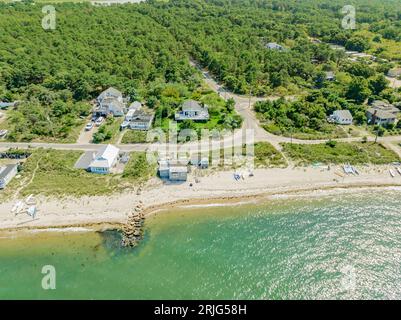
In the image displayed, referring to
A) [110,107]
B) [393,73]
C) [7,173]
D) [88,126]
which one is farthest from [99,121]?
[393,73]

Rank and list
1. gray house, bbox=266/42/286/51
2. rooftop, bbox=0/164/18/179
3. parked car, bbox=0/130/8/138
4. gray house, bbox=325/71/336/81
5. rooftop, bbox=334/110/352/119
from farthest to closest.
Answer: gray house, bbox=266/42/286/51, gray house, bbox=325/71/336/81, rooftop, bbox=334/110/352/119, parked car, bbox=0/130/8/138, rooftop, bbox=0/164/18/179

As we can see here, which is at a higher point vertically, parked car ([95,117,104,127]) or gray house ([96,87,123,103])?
gray house ([96,87,123,103])

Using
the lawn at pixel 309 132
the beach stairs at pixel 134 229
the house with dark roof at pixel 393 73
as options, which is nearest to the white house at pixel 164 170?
the beach stairs at pixel 134 229

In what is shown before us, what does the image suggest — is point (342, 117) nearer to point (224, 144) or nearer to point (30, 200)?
point (224, 144)

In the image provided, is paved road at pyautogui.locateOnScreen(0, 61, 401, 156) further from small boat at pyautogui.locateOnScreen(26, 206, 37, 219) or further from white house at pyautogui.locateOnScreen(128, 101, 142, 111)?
small boat at pyautogui.locateOnScreen(26, 206, 37, 219)

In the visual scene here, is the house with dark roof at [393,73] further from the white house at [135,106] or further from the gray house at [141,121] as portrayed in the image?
the white house at [135,106]

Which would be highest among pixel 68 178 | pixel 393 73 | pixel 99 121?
pixel 393 73

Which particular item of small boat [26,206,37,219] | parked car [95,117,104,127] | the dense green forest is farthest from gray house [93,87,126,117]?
small boat [26,206,37,219]

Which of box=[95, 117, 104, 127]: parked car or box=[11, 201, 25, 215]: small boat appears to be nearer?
box=[11, 201, 25, 215]: small boat
